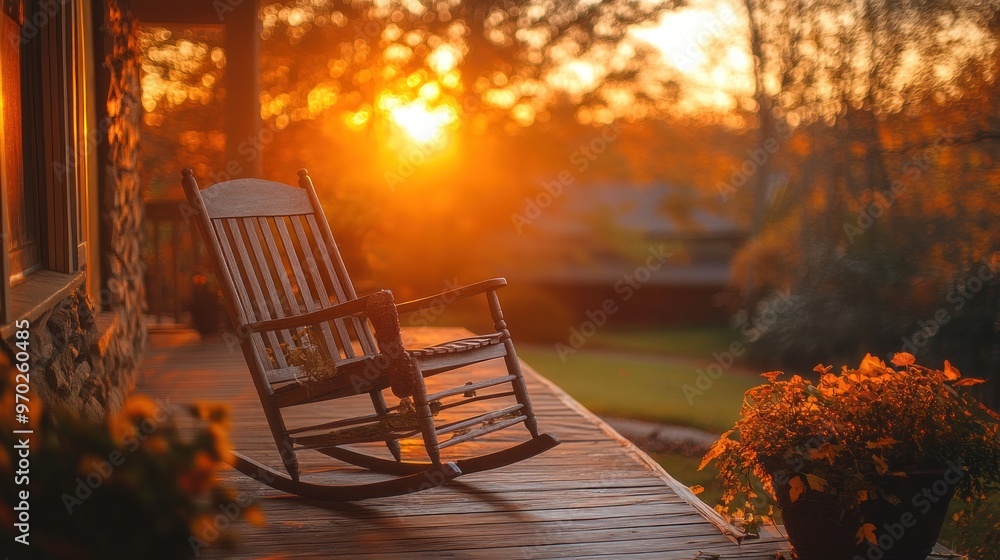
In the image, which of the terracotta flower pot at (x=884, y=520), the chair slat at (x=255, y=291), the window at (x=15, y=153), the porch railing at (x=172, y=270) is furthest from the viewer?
the porch railing at (x=172, y=270)

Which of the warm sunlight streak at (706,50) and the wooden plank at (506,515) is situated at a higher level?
the warm sunlight streak at (706,50)

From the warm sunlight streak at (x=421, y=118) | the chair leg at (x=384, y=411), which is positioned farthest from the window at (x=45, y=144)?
the warm sunlight streak at (x=421, y=118)

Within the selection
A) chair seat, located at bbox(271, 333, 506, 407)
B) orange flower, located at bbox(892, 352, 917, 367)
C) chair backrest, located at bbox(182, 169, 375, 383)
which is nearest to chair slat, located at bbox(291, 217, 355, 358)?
chair backrest, located at bbox(182, 169, 375, 383)

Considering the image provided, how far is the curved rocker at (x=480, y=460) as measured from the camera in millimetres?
2464

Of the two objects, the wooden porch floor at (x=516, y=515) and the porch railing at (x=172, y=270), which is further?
the porch railing at (x=172, y=270)

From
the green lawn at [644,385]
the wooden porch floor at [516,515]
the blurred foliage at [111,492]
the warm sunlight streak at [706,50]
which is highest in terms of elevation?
the warm sunlight streak at [706,50]

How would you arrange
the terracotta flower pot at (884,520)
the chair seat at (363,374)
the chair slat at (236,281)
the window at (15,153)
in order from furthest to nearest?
1. the chair slat at (236,281)
2. the chair seat at (363,374)
3. the window at (15,153)
4. the terracotta flower pot at (884,520)

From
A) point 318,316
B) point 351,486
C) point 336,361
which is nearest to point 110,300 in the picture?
point 336,361

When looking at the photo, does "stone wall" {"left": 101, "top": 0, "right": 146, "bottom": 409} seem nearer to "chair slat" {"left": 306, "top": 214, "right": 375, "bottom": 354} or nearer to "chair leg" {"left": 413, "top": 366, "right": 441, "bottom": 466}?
"chair slat" {"left": 306, "top": 214, "right": 375, "bottom": 354}

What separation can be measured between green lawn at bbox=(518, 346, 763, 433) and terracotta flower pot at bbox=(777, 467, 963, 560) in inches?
131

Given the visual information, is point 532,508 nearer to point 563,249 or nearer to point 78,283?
point 78,283

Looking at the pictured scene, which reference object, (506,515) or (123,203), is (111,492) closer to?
(506,515)

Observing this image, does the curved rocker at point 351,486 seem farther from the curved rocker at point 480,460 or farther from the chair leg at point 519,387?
the chair leg at point 519,387

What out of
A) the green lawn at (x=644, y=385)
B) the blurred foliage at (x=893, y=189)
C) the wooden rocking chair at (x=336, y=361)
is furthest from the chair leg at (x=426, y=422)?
the blurred foliage at (x=893, y=189)
